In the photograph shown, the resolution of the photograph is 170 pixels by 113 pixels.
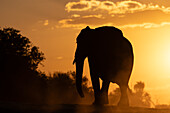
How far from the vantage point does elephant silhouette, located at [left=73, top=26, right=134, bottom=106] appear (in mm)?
21156

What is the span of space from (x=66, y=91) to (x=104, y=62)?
7663 centimetres

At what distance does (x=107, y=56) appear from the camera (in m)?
21.1

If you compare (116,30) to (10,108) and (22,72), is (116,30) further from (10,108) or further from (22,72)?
(22,72)

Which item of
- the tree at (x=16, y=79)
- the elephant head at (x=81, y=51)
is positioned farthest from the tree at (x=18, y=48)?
the elephant head at (x=81, y=51)

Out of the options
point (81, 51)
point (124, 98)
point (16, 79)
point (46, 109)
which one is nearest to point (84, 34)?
point (81, 51)

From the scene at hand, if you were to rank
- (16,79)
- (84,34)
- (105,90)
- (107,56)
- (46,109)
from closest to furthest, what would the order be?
(46,109), (107,56), (84,34), (105,90), (16,79)

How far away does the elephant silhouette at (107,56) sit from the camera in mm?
21156

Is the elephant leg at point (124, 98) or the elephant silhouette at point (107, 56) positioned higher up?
the elephant silhouette at point (107, 56)

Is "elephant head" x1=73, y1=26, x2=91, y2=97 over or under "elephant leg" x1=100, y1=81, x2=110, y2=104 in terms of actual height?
over

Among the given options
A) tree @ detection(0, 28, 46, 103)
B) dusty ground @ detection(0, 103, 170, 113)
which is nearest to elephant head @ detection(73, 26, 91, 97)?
dusty ground @ detection(0, 103, 170, 113)

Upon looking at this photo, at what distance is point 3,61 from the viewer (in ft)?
196

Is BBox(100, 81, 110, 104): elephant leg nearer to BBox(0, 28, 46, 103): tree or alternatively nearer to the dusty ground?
the dusty ground

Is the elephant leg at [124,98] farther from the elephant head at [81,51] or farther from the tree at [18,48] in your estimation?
the tree at [18,48]

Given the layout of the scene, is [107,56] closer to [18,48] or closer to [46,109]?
[46,109]
